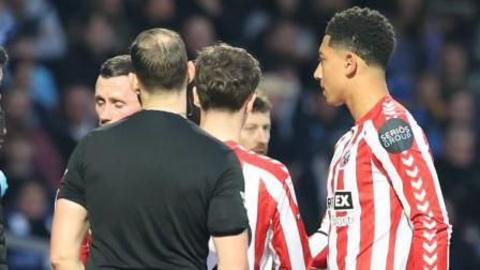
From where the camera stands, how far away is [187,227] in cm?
428

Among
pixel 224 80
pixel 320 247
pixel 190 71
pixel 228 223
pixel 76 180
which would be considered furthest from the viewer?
pixel 320 247

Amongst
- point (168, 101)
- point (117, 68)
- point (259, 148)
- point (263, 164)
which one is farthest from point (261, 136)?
point (168, 101)

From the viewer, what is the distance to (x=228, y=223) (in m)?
4.26

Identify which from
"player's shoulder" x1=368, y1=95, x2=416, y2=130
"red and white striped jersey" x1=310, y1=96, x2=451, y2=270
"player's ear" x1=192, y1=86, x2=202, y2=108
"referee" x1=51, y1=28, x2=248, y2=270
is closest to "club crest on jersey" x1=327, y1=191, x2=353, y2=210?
"red and white striped jersey" x1=310, y1=96, x2=451, y2=270

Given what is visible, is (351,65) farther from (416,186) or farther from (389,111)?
(416,186)

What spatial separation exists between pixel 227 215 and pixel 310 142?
583cm

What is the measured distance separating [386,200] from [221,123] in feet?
1.96

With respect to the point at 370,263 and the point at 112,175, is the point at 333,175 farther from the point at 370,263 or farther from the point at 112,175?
the point at 112,175

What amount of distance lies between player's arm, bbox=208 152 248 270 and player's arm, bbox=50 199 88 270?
40 cm

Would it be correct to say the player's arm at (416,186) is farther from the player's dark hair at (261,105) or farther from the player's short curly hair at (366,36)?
the player's dark hair at (261,105)

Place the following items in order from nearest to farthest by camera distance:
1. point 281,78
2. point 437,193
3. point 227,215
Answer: point 227,215 → point 437,193 → point 281,78

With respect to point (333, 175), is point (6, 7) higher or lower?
higher

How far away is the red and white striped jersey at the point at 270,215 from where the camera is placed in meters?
4.89

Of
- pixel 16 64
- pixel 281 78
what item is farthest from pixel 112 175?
pixel 281 78
